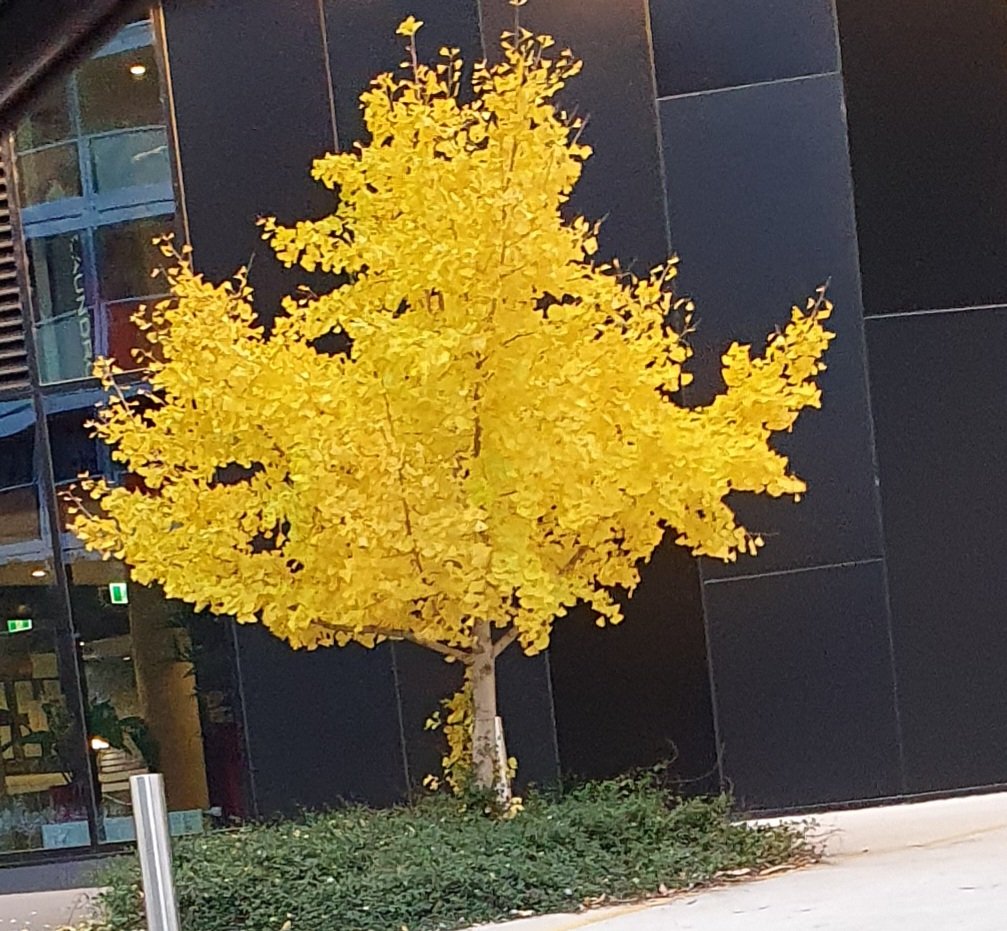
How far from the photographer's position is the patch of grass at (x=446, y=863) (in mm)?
7250

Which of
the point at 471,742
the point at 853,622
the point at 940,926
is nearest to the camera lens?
the point at 940,926

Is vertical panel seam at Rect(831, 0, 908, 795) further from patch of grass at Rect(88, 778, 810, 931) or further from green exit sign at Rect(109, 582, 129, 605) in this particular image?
green exit sign at Rect(109, 582, 129, 605)

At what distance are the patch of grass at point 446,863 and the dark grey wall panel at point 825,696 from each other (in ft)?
7.37

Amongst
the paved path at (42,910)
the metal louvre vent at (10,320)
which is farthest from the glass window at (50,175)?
the paved path at (42,910)

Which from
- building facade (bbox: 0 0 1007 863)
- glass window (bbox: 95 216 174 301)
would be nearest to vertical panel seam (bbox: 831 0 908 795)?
building facade (bbox: 0 0 1007 863)

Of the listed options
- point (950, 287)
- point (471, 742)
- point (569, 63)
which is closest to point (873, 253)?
point (950, 287)

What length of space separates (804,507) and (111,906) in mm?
5661

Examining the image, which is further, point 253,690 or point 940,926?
point 253,690

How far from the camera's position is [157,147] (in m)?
12.0

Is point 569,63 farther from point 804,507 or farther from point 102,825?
point 102,825

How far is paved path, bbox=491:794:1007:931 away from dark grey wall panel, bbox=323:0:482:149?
21.0 feet

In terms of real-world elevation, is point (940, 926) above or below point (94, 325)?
below

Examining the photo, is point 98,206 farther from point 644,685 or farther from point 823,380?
point 823,380

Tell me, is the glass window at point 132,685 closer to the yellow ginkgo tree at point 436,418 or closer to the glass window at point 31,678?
the glass window at point 31,678
